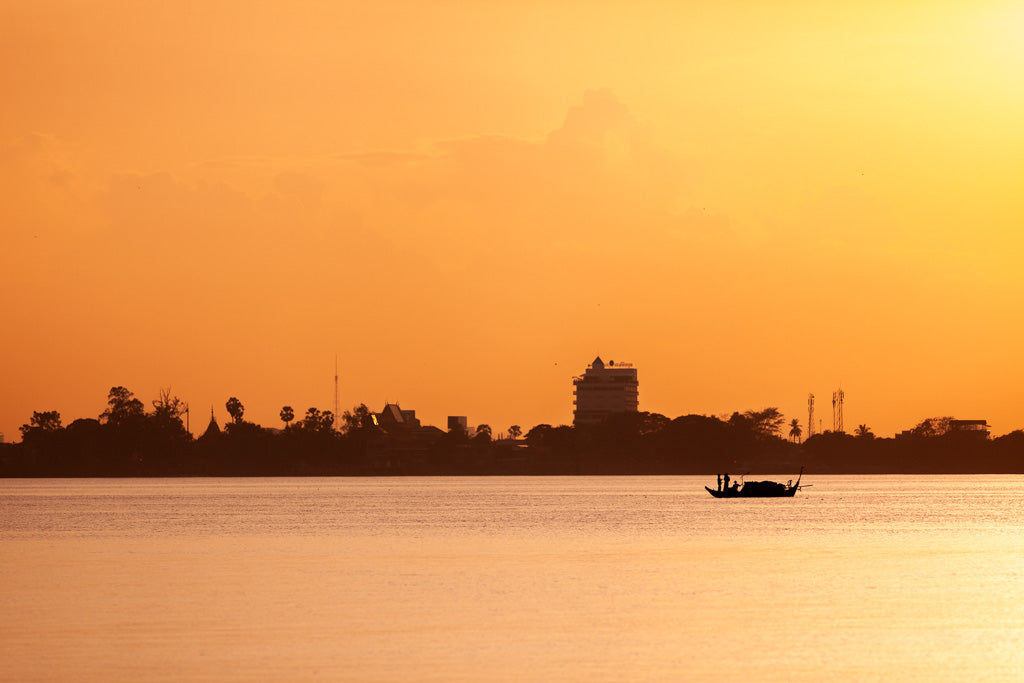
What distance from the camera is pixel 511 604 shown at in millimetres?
64812

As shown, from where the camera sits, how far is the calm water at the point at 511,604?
47.5m

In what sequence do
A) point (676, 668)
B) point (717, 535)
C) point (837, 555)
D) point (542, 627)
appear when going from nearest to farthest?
point (676, 668) → point (542, 627) → point (837, 555) → point (717, 535)

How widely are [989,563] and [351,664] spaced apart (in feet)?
174

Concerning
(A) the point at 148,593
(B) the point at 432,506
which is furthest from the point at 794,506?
(A) the point at 148,593

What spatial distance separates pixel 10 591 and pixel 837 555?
50.7 meters

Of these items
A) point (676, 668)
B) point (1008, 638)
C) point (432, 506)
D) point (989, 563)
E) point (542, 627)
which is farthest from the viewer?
point (432, 506)

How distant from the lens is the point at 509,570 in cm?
8275

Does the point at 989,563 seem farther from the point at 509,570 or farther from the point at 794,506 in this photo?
the point at 794,506

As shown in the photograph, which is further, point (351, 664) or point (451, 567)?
point (451, 567)

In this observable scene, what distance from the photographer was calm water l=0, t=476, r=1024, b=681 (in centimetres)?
4747

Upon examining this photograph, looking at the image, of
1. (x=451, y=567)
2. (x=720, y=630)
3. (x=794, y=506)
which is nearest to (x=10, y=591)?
(x=451, y=567)

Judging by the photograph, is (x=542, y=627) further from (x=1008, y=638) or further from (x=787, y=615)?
(x=1008, y=638)

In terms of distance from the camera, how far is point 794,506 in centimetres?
19150

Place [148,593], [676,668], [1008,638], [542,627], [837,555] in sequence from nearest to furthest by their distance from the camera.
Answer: [676,668] → [1008,638] → [542,627] → [148,593] → [837,555]
